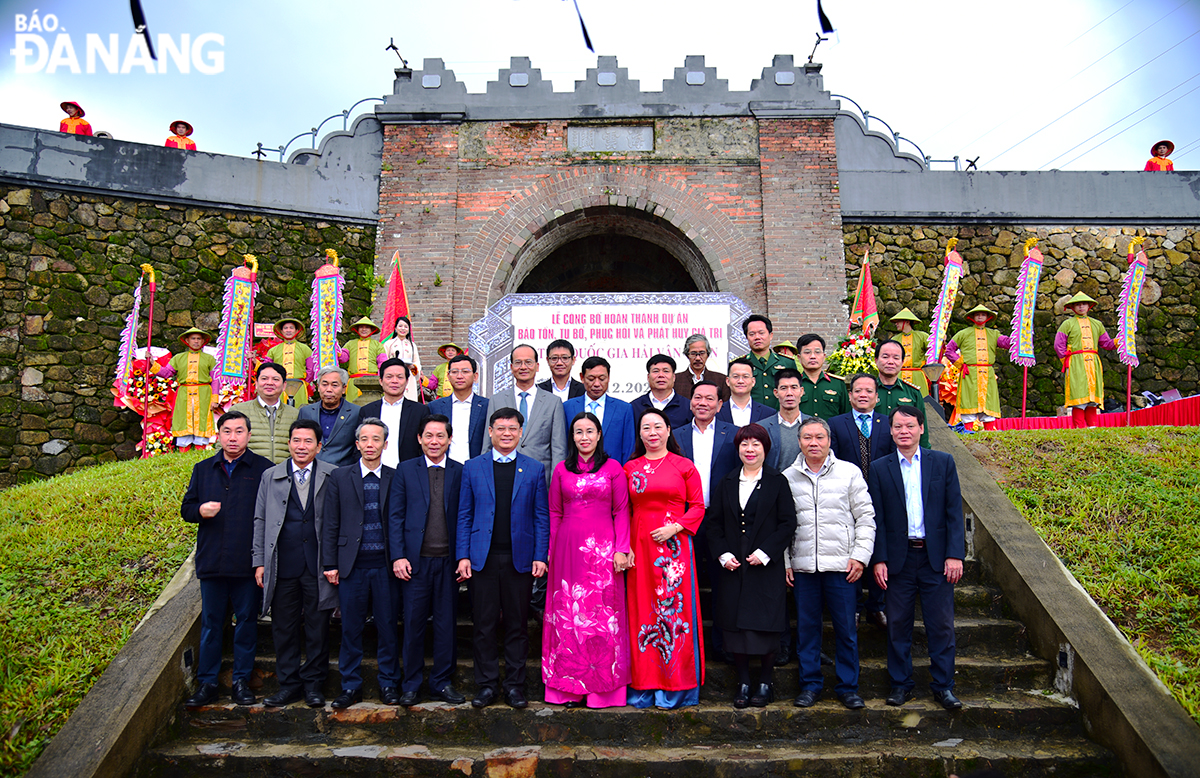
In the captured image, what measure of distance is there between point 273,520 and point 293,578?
337 millimetres

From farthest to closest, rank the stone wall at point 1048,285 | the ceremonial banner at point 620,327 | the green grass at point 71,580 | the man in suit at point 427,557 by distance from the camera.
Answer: the stone wall at point 1048,285 → the ceremonial banner at point 620,327 → the man in suit at point 427,557 → the green grass at point 71,580

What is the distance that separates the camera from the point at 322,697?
3.81m

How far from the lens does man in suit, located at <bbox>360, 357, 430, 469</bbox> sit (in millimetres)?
4605

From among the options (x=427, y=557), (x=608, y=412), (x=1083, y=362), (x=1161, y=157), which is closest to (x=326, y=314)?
(x=608, y=412)

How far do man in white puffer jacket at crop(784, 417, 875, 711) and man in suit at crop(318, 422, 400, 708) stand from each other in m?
2.16

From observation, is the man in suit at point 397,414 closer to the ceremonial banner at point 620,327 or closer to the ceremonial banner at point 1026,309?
the ceremonial banner at point 620,327

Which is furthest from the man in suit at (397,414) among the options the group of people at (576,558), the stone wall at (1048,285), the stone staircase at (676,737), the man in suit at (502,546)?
the stone wall at (1048,285)

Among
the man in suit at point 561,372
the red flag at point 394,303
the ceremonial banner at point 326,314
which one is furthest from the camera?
the red flag at point 394,303

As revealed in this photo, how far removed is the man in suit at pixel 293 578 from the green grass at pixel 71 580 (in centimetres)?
93

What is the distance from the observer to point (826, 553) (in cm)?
380

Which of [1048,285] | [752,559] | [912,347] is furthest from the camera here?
[1048,285]

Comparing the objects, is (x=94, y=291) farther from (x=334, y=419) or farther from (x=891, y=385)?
(x=891, y=385)

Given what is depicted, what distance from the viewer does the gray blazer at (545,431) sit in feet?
14.5

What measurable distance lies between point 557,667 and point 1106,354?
1033 centimetres
